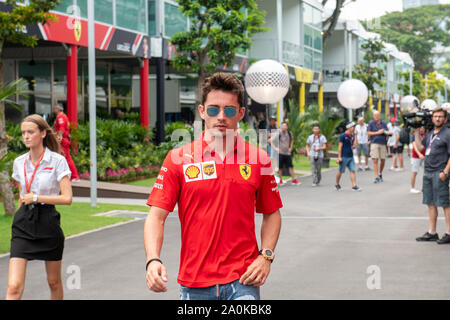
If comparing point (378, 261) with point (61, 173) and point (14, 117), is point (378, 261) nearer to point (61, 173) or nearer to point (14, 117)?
point (61, 173)

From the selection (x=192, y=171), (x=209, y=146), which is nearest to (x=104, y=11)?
(x=209, y=146)

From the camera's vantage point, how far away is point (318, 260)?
362 inches

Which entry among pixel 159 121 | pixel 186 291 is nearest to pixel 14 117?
pixel 159 121

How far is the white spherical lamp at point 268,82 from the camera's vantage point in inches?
757

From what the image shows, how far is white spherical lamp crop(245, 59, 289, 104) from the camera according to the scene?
1923 cm

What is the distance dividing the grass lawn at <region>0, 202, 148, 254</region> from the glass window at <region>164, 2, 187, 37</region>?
13.8m

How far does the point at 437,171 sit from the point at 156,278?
8.32 metres

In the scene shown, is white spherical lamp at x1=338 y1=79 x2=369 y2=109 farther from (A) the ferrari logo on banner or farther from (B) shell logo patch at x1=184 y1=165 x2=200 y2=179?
(B) shell logo patch at x1=184 y1=165 x2=200 y2=179

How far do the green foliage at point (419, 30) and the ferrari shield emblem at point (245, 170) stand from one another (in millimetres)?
92892

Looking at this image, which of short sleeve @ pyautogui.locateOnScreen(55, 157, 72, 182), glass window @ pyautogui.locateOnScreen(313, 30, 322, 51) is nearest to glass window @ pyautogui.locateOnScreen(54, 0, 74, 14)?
short sleeve @ pyautogui.locateOnScreen(55, 157, 72, 182)

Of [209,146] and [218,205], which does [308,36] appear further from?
[218,205]

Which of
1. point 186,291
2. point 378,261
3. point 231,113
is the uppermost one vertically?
point 231,113

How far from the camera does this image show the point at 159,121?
27.3 meters
